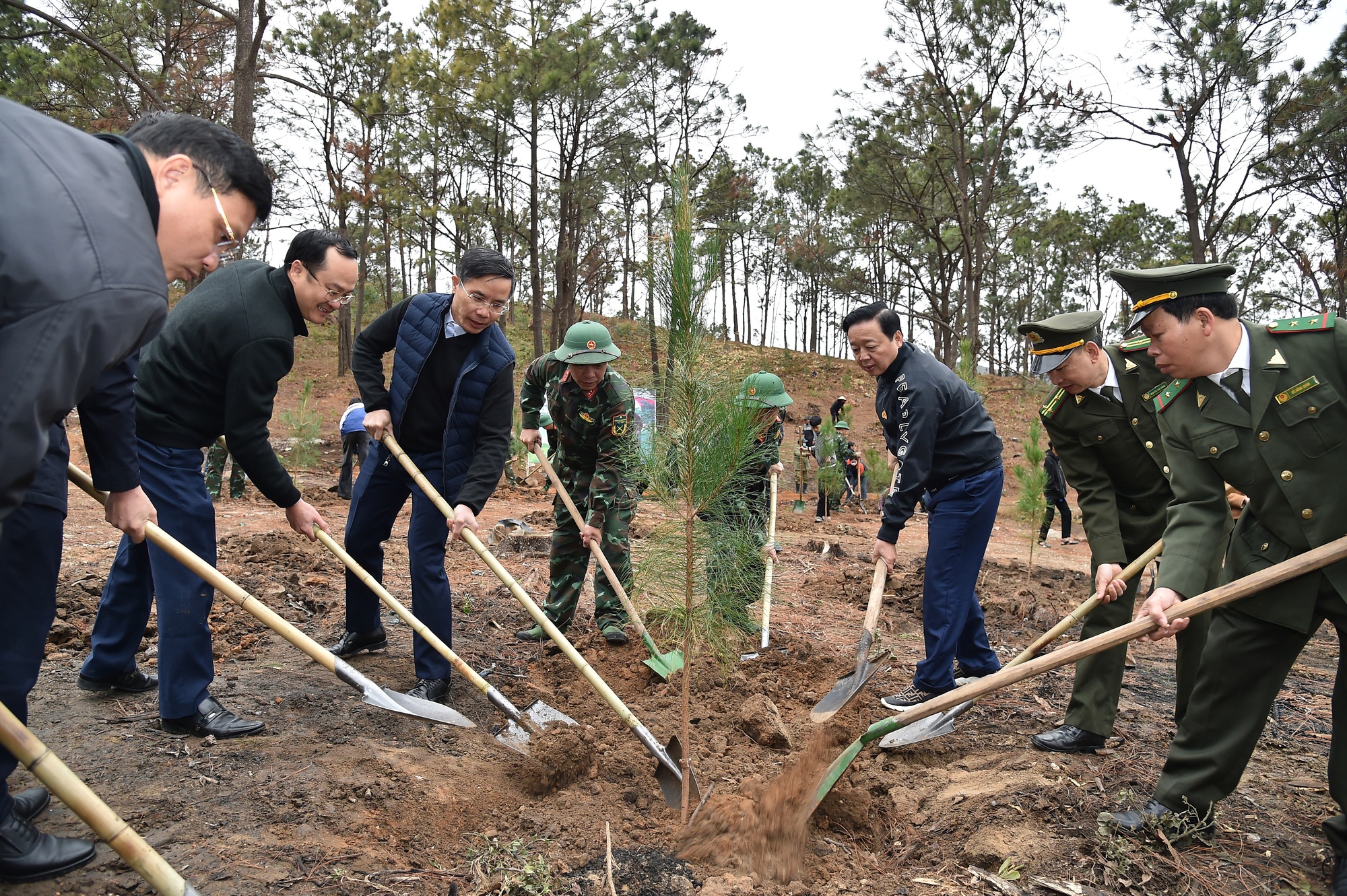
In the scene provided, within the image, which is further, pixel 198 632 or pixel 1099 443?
pixel 1099 443

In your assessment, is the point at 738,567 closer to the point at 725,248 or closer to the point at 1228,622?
the point at 725,248

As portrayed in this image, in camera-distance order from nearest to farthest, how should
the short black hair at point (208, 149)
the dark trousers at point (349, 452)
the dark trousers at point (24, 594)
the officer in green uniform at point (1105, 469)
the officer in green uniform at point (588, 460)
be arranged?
the short black hair at point (208, 149), the dark trousers at point (24, 594), the officer in green uniform at point (1105, 469), the officer in green uniform at point (588, 460), the dark trousers at point (349, 452)

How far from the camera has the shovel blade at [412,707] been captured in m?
3.00

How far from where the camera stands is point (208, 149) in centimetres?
193

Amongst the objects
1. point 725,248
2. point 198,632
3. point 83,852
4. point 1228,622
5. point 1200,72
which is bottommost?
point 83,852

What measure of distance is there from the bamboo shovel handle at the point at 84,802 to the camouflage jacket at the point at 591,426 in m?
3.21

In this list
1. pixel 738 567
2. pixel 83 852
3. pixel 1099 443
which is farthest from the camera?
pixel 1099 443

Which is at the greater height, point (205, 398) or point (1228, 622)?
point (205, 398)

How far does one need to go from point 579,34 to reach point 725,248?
48.9ft

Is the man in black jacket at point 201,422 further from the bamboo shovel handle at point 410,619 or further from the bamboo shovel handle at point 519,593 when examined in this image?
the bamboo shovel handle at point 519,593

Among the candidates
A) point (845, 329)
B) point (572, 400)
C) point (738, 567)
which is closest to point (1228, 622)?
point (738, 567)

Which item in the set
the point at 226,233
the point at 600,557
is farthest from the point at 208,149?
the point at 600,557

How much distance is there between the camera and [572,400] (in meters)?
5.05

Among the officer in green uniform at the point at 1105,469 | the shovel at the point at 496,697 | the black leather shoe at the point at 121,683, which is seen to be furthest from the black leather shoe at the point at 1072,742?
the black leather shoe at the point at 121,683
